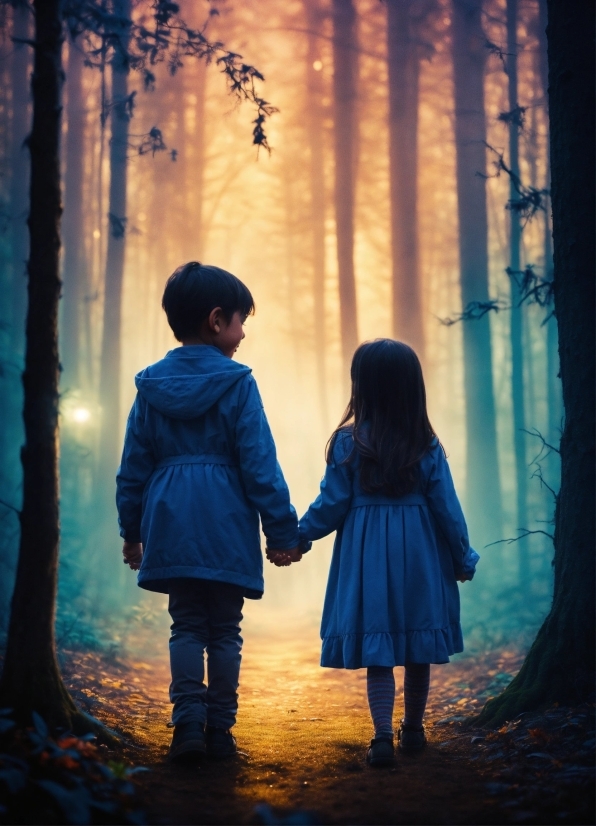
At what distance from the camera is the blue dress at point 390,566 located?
12.3ft

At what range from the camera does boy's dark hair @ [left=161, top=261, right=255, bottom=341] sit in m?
4.05

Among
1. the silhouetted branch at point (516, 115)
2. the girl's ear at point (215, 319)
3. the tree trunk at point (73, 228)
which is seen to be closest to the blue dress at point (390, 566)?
the girl's ear at point (215, 319)

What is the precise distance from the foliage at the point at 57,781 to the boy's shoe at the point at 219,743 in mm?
647

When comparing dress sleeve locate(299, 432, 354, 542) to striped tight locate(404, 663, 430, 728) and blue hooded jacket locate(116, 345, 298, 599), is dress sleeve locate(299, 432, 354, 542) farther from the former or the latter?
striped tight locate(404, 663, 430, 728)

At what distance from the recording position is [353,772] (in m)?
3.46

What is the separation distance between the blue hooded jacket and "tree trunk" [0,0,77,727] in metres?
0.58

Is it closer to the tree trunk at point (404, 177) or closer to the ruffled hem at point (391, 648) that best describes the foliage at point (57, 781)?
the ruffled hem at point (391, 648)

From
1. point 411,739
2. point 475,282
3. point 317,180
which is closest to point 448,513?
point 411,739

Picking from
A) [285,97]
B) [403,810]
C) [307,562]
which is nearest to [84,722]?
[403,810]

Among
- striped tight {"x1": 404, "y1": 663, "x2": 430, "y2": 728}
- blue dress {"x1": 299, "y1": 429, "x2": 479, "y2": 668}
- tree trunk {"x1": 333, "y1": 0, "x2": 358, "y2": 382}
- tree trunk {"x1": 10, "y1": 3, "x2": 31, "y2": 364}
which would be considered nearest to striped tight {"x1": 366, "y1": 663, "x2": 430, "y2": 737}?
striped tight {"x1": 404, "y1": 663, "x2": 430, "y2": 728}

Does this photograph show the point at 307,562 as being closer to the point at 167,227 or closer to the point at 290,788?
the point at 167,227

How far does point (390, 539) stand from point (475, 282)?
1031 centimetres

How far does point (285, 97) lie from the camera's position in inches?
571

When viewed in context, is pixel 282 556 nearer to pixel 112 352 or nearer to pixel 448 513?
pixel 448 513
